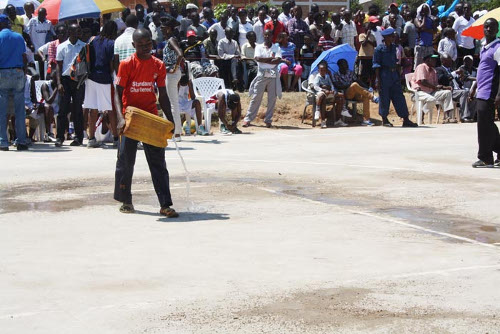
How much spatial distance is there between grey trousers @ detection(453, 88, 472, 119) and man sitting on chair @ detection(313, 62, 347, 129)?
3.13 m

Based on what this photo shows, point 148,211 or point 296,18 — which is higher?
point 296,18

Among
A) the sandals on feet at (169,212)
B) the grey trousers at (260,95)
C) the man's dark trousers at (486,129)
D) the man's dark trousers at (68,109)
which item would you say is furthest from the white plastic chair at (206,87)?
the sandals on feet at (169,212)

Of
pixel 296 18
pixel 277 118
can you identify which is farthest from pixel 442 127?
pixel 296 18

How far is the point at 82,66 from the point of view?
1545 cm

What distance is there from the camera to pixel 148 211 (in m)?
9.98

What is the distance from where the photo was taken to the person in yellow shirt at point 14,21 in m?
19.3

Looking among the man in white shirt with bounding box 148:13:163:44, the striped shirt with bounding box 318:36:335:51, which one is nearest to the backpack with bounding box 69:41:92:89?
the man in white shirt with bounding box 148:13:163:44

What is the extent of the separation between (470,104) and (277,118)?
469 cm

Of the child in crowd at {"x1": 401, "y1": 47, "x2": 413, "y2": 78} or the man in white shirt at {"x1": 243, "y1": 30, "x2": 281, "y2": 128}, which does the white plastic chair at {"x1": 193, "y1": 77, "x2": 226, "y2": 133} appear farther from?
the child in crowd at {"x1": 401, "y1": 47, "x2": 413, "y2": 78}

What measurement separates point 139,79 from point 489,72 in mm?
5991

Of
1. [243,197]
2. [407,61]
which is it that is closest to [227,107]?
[407,61]

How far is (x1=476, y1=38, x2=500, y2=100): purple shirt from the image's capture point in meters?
13.3

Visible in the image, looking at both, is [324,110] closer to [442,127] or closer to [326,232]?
[442,127]

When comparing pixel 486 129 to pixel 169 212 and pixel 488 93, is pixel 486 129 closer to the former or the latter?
pixel 488 93
